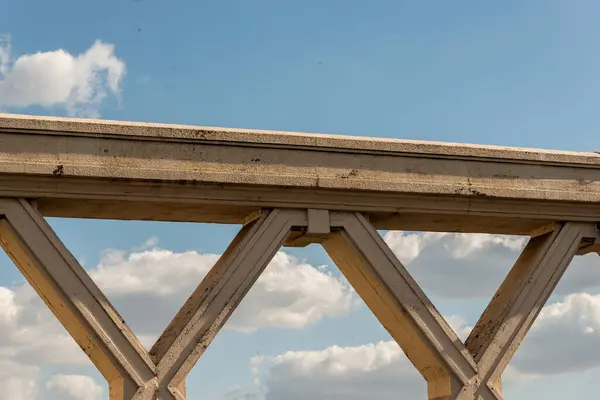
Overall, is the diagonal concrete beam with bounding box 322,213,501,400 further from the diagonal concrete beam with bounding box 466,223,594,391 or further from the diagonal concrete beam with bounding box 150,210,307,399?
the diagonal concrete beam with bounding box 150,210,307,399

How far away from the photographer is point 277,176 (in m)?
8.00

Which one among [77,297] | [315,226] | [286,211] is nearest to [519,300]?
[315,226]

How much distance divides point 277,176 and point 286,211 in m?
0.31

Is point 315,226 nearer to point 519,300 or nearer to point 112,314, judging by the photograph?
point 112,314

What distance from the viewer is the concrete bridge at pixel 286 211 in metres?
7.50

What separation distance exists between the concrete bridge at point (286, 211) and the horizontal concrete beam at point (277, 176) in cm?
1

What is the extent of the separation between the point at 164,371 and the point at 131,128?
1.89m

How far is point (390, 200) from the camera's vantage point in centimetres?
→ 839

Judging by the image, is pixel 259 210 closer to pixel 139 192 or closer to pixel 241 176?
pixel 241 176

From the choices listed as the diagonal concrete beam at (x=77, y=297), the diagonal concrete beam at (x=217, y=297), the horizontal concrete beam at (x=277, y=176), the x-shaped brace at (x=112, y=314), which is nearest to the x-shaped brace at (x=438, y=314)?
the horizontal concrete beam at (x=277, y=176)

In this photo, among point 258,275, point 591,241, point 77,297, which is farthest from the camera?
point 591,241

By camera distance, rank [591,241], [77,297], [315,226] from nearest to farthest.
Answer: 1. [77,297]
2. [315,226]
3. [591,241]

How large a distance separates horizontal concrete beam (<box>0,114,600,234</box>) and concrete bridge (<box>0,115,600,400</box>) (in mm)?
11

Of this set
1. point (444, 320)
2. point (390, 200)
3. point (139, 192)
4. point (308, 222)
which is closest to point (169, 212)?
point (139, 192)
